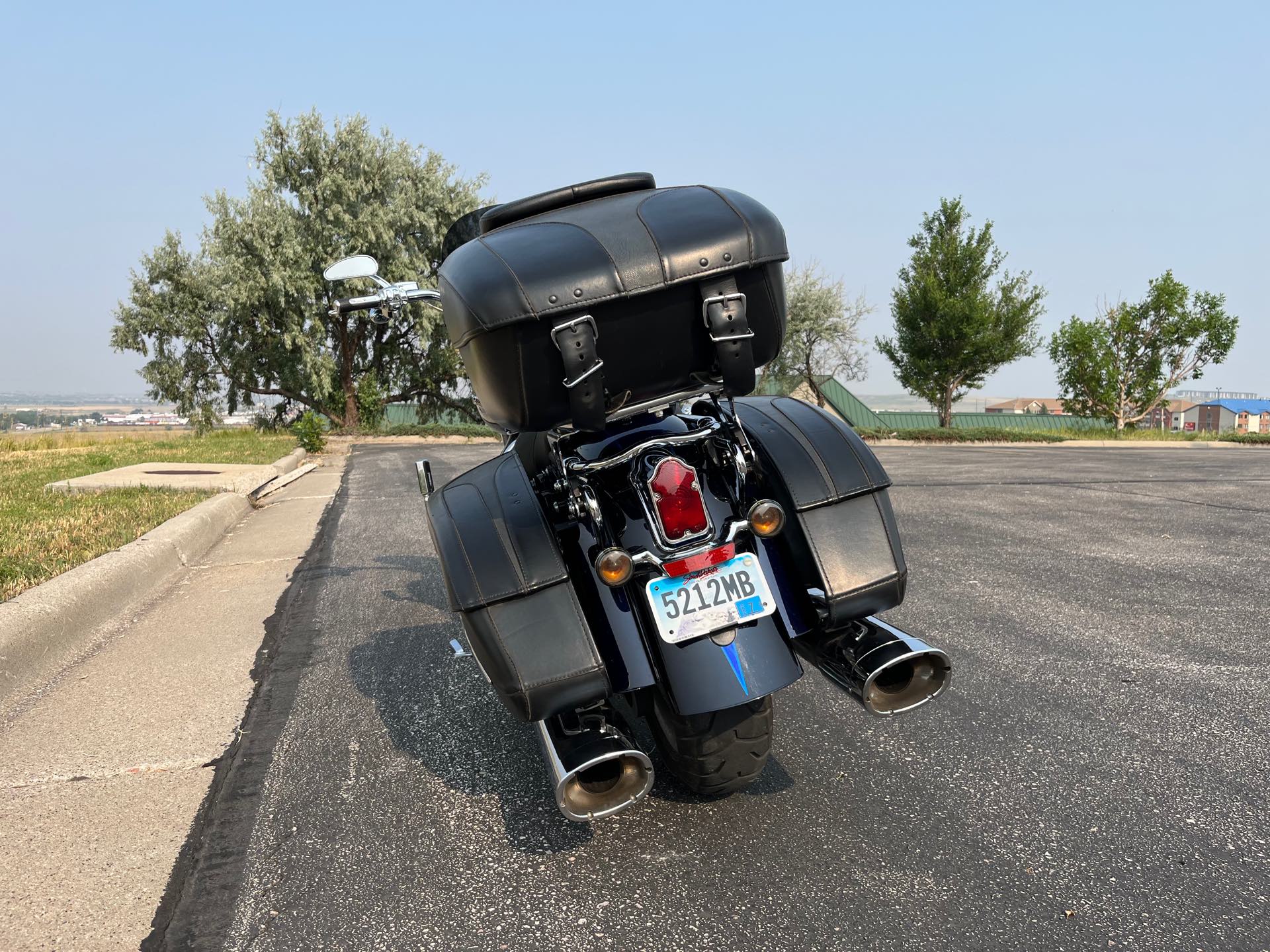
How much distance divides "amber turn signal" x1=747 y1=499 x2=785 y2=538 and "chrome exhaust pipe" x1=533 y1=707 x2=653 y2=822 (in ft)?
2.09

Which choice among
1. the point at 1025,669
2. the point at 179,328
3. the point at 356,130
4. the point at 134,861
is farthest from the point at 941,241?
the point at 134,861

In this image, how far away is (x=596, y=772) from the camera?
2.26 meters

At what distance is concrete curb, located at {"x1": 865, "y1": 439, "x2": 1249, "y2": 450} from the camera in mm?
21495

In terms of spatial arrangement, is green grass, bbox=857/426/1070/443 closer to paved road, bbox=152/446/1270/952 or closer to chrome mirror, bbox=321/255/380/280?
paved road, bbox=152/446/1270/952

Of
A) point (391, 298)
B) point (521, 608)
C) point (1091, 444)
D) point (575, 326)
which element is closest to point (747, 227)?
point (575, 326)

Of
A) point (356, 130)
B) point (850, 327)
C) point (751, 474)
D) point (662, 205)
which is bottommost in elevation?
point (850, 327)

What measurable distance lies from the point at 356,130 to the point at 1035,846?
32137mm

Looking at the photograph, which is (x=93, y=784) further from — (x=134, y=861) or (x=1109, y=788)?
(x=1109, y=788)

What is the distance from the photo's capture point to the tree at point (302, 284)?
29.4 metres

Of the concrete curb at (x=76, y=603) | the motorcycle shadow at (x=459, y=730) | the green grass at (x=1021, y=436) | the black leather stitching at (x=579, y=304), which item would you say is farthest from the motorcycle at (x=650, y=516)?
the green grass at (x=1021, y=436)

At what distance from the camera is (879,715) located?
250 centimetres

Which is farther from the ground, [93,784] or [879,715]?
[93,784]

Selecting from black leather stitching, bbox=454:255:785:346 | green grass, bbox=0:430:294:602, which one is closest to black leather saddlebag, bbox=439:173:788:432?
black leather stitching, bbox=454:255:785:346

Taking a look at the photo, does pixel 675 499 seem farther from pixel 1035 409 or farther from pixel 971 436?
pixel 1035 409
